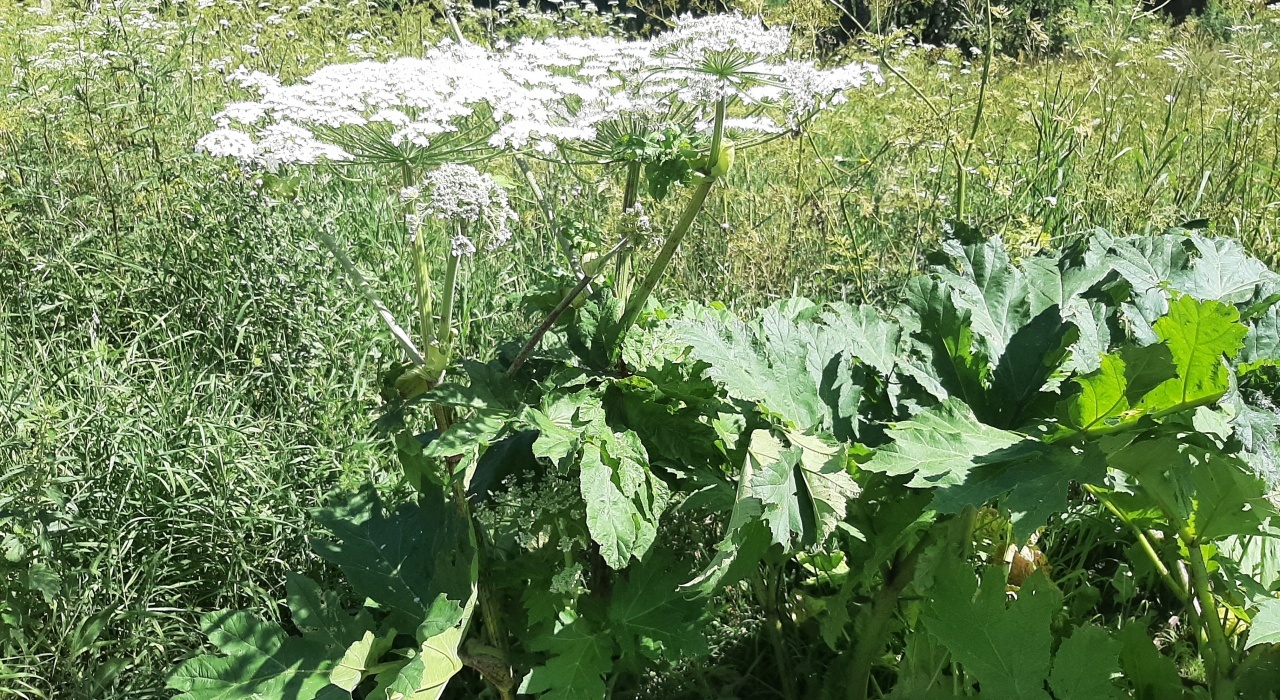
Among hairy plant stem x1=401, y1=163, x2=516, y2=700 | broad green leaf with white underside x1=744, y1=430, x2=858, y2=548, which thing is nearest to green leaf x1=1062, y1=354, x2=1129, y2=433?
broad green leaf with white underside x1=744, y1=430, x2=858, y2=548

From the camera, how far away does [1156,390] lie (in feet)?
4.85

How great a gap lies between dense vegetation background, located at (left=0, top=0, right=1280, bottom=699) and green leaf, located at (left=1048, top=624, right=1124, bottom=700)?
2.91ft

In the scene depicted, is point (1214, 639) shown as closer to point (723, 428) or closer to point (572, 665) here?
point (723, 428)

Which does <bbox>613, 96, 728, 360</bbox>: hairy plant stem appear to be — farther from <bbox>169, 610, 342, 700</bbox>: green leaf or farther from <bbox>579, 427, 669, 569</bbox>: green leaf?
<bbox>169, 610, 342, 700</bbox>: green leaf

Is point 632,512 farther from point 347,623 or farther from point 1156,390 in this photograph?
point 1156,390

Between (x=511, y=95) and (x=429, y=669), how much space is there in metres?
1.01

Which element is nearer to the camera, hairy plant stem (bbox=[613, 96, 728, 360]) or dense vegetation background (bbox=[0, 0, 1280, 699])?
hairy plant stem (bbox=[613, 96, 728, 360])

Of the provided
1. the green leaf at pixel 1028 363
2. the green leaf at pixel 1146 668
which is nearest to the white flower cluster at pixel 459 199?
the green leaf at pixel 1028 363

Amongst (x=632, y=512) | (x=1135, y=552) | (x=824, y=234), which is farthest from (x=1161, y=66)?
(x=632, y=512)

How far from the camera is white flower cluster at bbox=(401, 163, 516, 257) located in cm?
149

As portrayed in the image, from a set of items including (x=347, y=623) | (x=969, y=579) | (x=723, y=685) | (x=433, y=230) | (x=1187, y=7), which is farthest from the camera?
(x=1187, y=7)

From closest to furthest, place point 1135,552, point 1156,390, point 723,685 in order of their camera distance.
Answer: point 1156,390 → point 1135,552 → point 723,685

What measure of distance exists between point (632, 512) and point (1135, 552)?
118cm

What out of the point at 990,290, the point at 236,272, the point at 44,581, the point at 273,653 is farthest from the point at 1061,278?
the point at 236,272
